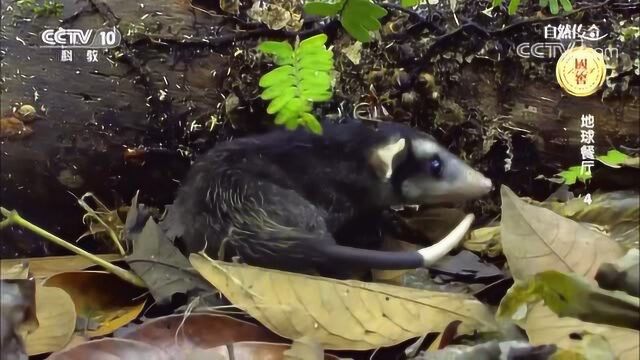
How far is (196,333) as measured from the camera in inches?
37.3

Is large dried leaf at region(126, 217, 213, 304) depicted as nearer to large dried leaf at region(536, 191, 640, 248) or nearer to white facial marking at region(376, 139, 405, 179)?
white facial marking at region(376, 139, 405, 179)

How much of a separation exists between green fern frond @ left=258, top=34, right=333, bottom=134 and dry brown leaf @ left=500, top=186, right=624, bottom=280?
27cm

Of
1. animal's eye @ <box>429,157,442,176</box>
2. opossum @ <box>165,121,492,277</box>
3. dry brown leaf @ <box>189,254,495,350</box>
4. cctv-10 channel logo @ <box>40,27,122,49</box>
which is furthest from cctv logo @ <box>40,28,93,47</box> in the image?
animal's eye @ <box>429,157,442,176</box>

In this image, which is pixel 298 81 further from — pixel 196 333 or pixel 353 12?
pixel 196 333

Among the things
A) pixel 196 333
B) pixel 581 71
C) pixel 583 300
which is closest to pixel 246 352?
pixel 196 333

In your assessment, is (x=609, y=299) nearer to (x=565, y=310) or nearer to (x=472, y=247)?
(x=565, y=310)

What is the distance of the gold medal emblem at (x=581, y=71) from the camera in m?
0.98

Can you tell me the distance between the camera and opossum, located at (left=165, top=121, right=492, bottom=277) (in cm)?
95

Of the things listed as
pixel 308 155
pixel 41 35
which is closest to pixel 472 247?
pixel 308 155

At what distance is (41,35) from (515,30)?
2.01 feet

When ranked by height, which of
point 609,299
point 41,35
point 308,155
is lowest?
point 609,299

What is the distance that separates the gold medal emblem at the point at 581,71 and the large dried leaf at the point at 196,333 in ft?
1.65

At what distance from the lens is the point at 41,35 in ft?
3.20

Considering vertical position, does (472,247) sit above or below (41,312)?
above
